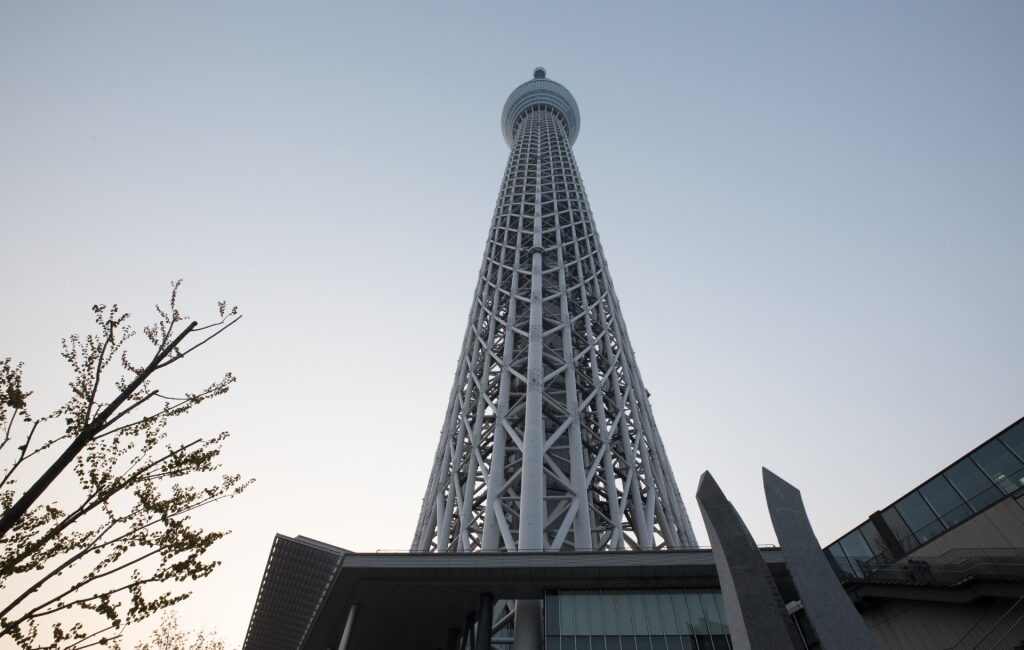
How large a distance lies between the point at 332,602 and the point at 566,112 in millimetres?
68954

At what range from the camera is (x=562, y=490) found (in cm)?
3064

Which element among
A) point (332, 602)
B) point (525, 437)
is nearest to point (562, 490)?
point (525, 437)

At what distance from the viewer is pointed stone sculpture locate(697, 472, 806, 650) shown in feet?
32.9

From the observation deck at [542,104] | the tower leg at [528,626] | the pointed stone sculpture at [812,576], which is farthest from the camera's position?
the observation deck at [542,104]

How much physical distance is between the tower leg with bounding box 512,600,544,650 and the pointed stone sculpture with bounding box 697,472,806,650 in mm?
10457

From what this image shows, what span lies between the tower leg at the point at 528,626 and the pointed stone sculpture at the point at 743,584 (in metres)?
10.5

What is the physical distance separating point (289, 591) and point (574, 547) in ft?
43.3

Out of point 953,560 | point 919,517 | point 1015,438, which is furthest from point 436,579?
point 1015,438

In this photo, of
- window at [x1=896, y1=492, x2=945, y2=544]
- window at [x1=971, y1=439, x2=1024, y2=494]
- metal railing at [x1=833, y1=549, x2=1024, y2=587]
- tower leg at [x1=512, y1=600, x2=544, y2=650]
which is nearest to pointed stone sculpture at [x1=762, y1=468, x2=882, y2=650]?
metal railing at [x1=833, y1=549, x2=1024, y2=587]

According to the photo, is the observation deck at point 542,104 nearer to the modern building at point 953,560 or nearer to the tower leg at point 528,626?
the modern building at point 953,560

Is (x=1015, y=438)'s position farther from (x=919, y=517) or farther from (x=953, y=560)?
(x=953, y=560)

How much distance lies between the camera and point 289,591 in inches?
1062

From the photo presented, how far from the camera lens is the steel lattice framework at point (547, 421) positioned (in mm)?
27375

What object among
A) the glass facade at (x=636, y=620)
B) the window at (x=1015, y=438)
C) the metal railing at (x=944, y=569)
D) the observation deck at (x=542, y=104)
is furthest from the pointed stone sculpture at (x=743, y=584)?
the observation deck at (x=542, y=104)
